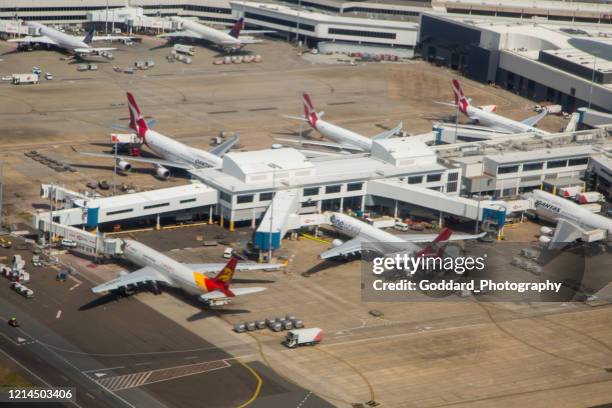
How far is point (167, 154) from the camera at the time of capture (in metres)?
153

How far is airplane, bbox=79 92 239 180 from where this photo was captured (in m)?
148

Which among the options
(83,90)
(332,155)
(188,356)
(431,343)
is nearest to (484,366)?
(431,343)

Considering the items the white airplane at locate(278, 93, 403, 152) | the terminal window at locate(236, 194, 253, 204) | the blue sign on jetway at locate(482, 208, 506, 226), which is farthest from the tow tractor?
the white airplane at locate(278, 93, 403, 152)

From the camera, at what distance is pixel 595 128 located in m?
183

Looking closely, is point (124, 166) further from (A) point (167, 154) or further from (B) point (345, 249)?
(B) point (345, 249)

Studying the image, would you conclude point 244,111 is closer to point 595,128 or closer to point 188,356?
point 595,128

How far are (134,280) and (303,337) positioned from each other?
18790 mm

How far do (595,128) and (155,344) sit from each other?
343ft

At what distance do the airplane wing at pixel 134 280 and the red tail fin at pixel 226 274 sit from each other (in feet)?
23.0

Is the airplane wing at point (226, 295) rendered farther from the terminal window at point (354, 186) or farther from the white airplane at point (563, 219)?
the white airplane at point (563, 219)

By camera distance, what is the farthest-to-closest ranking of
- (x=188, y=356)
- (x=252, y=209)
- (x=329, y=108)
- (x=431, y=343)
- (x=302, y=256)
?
(x=329, y=108) → (x=252, y=209) → (x=302, y=256) → (x=431, y=343) → (x=188, y=356)

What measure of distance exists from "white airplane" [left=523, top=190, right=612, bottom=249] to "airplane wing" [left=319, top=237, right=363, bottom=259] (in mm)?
22998

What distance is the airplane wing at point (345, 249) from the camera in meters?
122

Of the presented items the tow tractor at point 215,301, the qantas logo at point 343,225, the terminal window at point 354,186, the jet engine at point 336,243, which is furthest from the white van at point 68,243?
the terminal window at point 354,186
